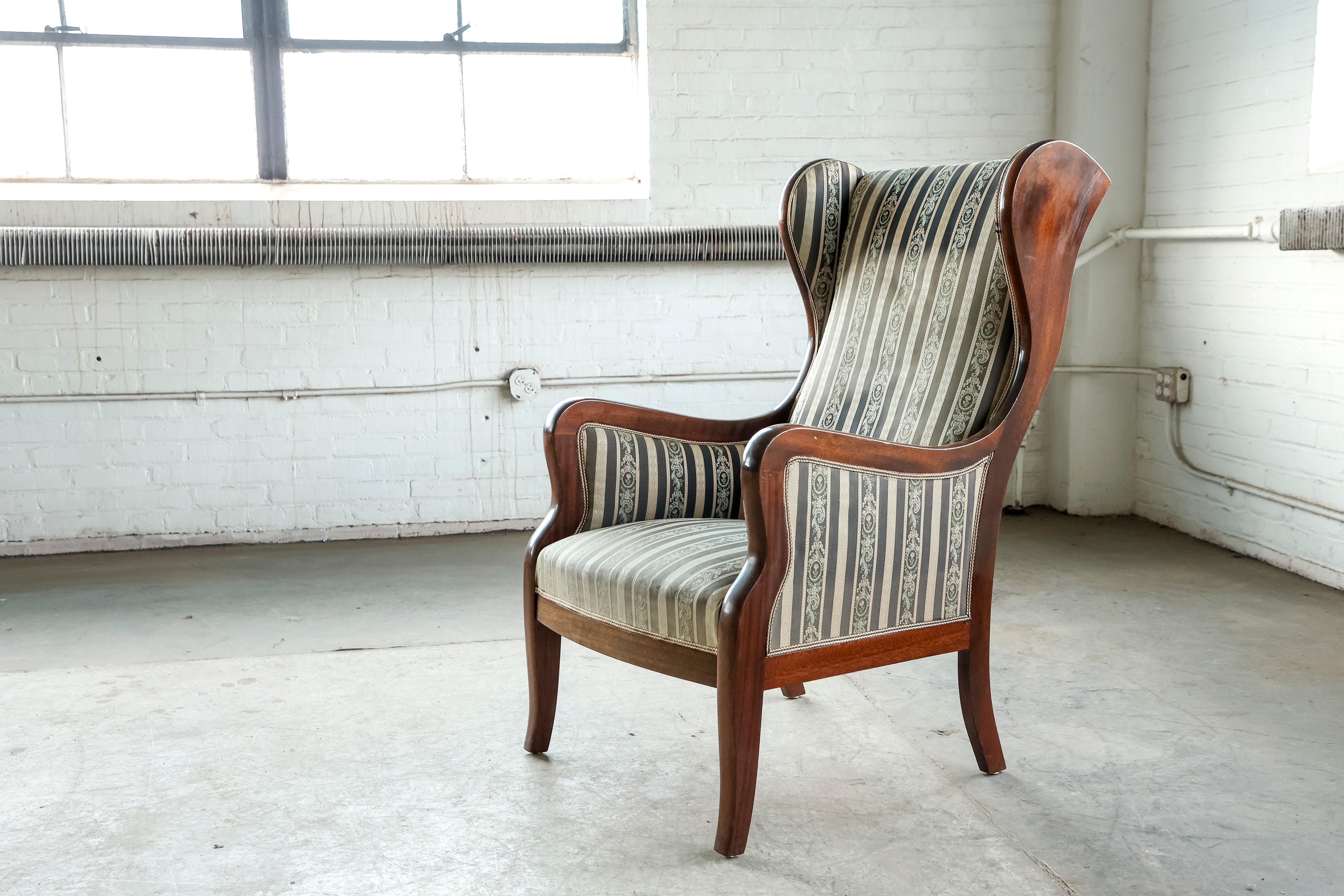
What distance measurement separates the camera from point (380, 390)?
378 centimetres

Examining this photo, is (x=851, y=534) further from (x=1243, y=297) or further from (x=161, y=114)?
(x=161, y=114)

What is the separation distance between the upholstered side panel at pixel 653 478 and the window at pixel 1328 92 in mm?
2020

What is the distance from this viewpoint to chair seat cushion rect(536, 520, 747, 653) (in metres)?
1.69

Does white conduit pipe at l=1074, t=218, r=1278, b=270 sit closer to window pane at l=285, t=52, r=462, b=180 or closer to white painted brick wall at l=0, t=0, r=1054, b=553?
white painted brick wall at l=0, t=0, r=1054, b=553

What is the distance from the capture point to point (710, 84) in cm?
379

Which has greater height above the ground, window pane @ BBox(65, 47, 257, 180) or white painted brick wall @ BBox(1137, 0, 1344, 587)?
window pane @ BBox(65, 47, 257, 180)

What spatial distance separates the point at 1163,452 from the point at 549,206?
7.22 feet

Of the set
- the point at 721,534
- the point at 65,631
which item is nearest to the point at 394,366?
the point at 65,631

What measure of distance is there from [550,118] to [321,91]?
745 millimetres

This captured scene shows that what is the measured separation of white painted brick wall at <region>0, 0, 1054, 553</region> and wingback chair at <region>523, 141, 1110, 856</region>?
5.30 ft

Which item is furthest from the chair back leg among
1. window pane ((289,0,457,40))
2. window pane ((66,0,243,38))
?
window pane ((66,0,243,38))

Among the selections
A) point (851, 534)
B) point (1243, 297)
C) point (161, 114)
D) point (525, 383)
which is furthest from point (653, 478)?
point (161, 114)

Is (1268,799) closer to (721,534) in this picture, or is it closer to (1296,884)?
(1296,884)

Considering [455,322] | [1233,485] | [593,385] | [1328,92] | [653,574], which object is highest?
[1328,92]
